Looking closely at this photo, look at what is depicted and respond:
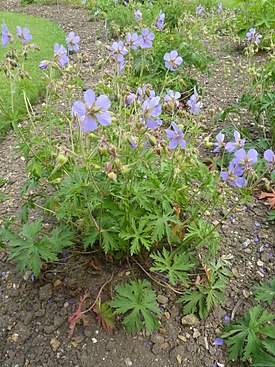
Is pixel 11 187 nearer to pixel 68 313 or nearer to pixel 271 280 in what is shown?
pixel 68 313

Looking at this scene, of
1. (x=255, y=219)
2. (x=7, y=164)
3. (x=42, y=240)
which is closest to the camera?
(x=42, y=240)

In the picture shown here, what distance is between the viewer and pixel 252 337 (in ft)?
6.91

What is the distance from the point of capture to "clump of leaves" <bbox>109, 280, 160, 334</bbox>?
2066 mm

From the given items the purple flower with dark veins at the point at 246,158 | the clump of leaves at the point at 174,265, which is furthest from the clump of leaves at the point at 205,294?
the purple flower with dark veins at the point at 246,158

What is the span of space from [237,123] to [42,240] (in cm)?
251

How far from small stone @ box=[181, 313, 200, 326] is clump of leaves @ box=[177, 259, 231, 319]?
1.0 inches

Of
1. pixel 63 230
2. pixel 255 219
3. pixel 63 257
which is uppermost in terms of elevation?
pixel 63 230

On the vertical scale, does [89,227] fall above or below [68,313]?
above

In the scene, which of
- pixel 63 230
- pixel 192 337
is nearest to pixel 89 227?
pixel 63 230

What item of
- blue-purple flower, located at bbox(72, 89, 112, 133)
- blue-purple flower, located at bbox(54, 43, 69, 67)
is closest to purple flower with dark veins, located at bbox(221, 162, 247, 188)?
blue-purple flower, located at bbox(72, 89, 112, 133)

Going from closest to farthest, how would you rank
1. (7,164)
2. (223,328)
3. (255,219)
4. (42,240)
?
(42,240), (223,328), (255,219), (7,164)

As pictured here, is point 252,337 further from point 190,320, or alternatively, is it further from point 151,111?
point 151,111

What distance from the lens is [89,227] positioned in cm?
219

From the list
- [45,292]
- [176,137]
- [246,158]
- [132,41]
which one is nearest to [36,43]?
[132,41]
